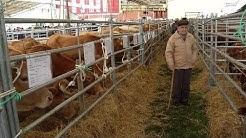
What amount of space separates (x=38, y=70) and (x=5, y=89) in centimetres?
61

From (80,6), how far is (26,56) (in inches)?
1117

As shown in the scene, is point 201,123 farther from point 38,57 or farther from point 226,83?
point 38,57

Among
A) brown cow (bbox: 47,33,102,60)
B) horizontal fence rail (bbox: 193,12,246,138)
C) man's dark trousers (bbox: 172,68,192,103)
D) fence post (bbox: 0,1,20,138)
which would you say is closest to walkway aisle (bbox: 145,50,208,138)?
man's dark trousers (bbox: 172,68,192,103)

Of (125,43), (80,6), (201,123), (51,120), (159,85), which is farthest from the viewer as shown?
(80,6)

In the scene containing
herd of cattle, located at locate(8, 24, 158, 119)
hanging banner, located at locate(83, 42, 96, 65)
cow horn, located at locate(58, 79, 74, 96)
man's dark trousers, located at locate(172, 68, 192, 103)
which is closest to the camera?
herd of cattle, located at locate(8, 24, 158, 119)

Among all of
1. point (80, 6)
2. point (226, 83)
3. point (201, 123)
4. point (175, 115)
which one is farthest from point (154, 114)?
point (80, 6)

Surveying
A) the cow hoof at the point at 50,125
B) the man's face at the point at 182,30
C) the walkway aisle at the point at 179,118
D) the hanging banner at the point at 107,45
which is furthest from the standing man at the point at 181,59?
the cow hoof at the point at 50,125

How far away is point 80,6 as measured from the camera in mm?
30875

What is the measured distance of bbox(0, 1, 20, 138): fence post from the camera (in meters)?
2.68

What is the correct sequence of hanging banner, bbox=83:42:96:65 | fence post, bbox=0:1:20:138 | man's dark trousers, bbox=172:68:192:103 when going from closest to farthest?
fence post, bbox=0:1:20:138 → hanging banner, bbox=83:42:96:65 → man's dark trousers, bbox=172:68:192:103

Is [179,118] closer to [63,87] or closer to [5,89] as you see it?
[63,87]

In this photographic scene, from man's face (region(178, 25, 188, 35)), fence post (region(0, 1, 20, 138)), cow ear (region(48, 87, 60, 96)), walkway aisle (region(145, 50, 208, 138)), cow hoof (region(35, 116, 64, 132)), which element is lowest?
walkway aisle (region(145, 50, 208, 138))

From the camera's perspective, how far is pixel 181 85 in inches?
291

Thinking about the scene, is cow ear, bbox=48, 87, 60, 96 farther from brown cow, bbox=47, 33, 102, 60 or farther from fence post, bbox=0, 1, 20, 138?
fence post, bbox=0, 1, 20, 138
